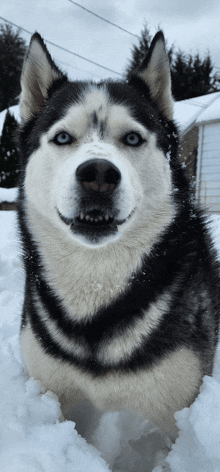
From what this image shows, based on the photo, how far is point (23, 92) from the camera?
7.63ft

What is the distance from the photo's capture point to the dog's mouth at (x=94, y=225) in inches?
69.9

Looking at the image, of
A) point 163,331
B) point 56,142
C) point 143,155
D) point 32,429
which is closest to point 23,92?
point 56,142

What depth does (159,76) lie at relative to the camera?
2330 millimetres

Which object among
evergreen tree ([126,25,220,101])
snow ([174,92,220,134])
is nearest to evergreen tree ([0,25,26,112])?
evergreen tree ([126,25,220,101])

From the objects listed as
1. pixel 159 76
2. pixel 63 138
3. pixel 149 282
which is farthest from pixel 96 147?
pixel 159 76

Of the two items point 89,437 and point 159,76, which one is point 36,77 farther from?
point 89,437

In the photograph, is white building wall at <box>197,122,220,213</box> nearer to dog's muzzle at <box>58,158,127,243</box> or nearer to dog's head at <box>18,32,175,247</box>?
dog's head at <box>18,32,175,247</box>

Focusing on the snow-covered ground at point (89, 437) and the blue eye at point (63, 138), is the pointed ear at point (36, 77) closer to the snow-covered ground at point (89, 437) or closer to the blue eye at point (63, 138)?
the blue eye at point (63, 138)

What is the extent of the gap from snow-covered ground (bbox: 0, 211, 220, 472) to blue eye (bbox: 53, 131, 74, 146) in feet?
4.10

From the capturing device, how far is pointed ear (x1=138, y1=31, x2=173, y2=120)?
2.19 metres

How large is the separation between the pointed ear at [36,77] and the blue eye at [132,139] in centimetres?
71

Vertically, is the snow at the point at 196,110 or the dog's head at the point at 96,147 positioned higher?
the snow at the point at 196,110

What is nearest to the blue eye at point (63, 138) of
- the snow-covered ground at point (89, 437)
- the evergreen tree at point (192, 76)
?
the snow-covered ground at point (89, 437)

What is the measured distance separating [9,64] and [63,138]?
2628 centimetres
